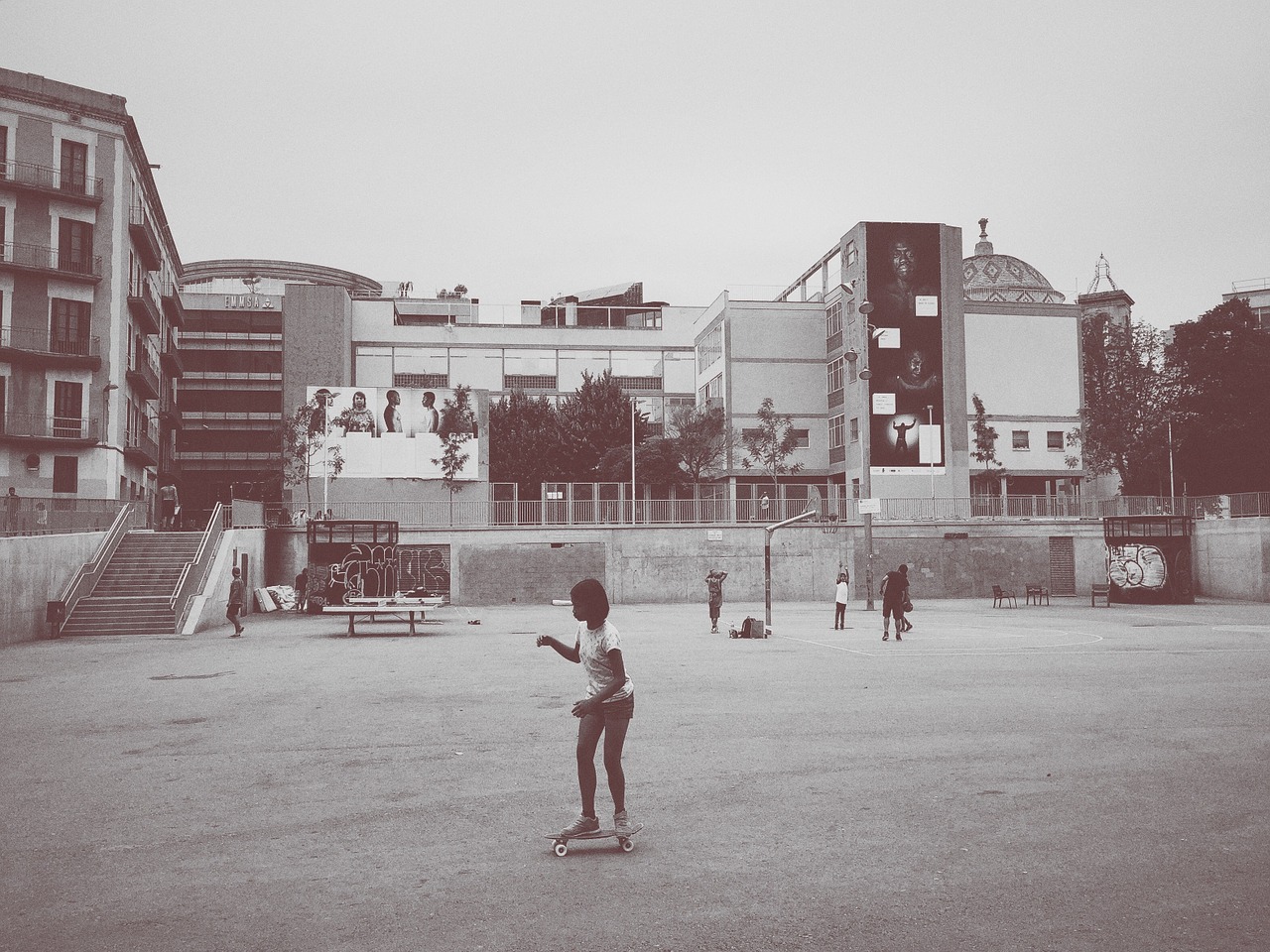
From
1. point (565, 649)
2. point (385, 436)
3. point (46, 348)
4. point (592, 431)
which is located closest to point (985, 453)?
point (592, 431)

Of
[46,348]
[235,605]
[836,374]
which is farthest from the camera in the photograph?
[836,374]

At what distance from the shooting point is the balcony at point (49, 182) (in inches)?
1714

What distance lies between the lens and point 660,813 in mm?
8180

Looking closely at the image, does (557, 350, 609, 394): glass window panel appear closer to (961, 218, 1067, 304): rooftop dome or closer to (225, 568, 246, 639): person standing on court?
(961, 218, 1067, 304): rooftop dome

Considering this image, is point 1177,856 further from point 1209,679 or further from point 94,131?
point 94,131

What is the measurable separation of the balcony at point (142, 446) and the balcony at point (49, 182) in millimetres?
10290

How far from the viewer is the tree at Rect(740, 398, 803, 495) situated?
59.9 m

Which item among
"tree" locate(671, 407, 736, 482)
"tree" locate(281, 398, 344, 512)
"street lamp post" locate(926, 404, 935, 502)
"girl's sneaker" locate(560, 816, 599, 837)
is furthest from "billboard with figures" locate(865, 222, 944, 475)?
"girl's sneaker" locate(560, 816, 599, 837)

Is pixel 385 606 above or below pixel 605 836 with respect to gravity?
above

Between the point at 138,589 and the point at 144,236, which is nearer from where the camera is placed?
the point at 138,589

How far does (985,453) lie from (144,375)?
147ft

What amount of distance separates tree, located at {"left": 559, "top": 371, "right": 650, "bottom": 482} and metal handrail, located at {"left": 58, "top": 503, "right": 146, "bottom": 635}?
26.5m

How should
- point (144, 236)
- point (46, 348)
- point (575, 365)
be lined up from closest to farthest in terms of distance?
point (46, 348) < point (144, 236) < point (575, 365)

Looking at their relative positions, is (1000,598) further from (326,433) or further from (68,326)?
(68,326)
